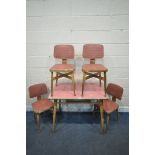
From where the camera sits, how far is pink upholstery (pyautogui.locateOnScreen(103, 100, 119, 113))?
11.1 feet

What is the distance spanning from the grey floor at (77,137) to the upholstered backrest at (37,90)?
1.73ft

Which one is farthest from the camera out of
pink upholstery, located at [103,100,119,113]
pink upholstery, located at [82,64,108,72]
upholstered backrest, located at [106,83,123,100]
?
upholstered backrest, located at [106,83,123,100]

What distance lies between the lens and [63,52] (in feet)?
11.9

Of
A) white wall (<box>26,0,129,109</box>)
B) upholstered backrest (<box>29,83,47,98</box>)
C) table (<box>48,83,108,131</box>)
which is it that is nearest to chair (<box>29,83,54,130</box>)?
upholstered backrest (<box>29,83,47,98</box>)

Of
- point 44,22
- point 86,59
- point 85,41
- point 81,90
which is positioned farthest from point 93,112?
point 44,22

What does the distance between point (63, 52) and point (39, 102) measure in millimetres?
1043

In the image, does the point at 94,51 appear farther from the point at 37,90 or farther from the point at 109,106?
the point at 37,90

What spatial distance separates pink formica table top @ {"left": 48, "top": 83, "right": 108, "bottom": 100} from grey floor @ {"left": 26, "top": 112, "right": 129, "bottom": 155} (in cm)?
61

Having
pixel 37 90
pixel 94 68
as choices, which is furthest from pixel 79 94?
pixel 37 90

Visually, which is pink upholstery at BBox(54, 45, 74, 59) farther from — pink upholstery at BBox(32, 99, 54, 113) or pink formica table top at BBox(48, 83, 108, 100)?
pink upholstery at BBox(32, 99, 54, 113)
